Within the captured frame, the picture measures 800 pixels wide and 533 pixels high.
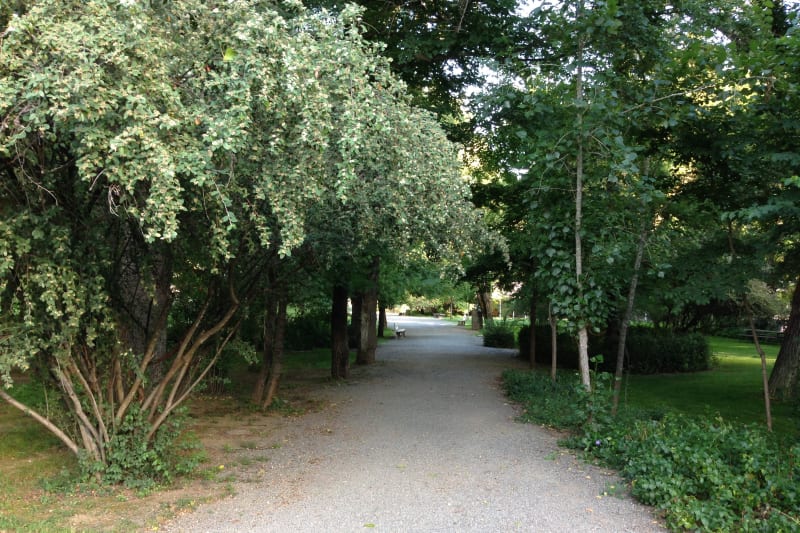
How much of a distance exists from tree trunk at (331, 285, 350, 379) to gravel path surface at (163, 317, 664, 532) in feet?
12.8

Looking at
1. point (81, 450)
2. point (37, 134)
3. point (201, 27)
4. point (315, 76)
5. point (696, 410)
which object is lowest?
point (696, 410)

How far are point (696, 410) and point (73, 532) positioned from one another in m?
10.7

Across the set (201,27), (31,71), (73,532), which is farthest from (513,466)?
(31,71)

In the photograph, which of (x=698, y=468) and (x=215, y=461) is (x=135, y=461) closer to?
(x=215, y=461)

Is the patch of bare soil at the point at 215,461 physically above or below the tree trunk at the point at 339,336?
below

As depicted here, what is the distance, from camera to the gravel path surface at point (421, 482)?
4.63 meters

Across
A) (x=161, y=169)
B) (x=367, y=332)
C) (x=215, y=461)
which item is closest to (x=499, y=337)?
(x=367, y=332)

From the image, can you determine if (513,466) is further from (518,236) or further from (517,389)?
(518,236)

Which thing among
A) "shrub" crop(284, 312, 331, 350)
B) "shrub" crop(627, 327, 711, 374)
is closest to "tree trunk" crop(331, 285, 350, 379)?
"shrub" crop(284, 312, 331, 350)

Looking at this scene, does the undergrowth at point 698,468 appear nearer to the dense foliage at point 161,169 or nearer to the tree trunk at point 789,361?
the dense foliage at point 161,169

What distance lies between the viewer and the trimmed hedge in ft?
56.0

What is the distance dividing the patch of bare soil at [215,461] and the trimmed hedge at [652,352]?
964 centimetres

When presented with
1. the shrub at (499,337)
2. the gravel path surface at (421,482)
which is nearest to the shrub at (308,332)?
the shrub at (499,337)

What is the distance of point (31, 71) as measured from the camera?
11.7 feet
